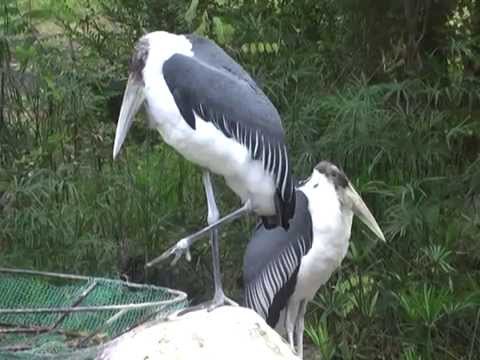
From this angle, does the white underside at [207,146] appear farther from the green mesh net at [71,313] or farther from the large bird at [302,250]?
the large bird at [302,250]

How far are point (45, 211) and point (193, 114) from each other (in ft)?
6.75

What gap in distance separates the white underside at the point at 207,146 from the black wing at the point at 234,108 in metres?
0.01

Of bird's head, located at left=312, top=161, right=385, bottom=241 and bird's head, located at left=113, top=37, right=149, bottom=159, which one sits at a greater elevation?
bird's head, located at left=113, top=37, right=149, bottom=159

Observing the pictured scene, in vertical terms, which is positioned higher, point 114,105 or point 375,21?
point 375,21

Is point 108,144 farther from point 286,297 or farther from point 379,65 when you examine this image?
point 286,297

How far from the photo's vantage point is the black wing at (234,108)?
2855 mm

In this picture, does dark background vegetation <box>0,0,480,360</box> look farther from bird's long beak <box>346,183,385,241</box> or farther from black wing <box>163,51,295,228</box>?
black wing <box>163,51,295,228</box>

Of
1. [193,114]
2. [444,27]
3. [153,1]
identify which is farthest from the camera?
[153,1]

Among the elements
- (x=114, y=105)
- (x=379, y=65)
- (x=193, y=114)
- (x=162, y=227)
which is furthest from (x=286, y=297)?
(x=114, y=105)

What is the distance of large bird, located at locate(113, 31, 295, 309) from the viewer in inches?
112

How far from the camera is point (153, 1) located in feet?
19.1

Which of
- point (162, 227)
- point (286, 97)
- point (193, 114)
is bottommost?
point (162, 227)

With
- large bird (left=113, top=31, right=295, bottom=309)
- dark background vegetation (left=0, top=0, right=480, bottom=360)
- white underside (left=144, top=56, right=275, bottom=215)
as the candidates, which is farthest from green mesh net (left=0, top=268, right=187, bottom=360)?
dark background vegetation (left=0, top=0, right=480, bottom=360)

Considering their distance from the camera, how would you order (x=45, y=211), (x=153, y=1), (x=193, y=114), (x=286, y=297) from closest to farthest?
1. (x=193, y=114)
2. (x=286, y=297)
3. (x=45, y=211)
4. (x=153, y=1)
